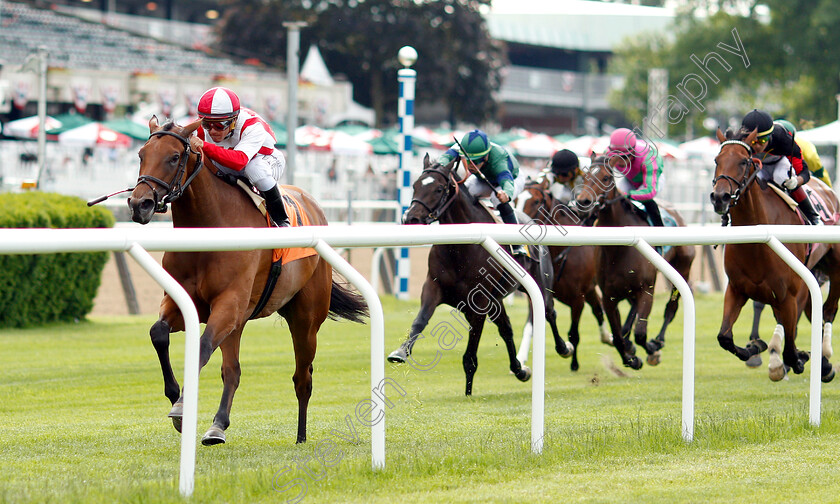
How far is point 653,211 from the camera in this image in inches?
312

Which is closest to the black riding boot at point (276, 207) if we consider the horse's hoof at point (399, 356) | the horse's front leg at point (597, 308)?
the horse's hoof at point (399, 356)

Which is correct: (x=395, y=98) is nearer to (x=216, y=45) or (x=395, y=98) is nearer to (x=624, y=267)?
(x=216, y=45)

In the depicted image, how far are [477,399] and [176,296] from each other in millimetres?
3401

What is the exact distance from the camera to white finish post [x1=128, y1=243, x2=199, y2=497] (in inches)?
130

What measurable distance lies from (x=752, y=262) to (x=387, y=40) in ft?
101

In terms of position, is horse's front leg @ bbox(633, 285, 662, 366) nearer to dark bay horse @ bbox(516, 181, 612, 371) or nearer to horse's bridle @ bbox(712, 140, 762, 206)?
dark bay horse @ bbox(516, 181, 612, 371)

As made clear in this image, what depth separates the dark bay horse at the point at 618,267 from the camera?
7.55 m

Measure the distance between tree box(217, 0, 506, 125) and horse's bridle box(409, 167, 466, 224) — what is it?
2891 cm

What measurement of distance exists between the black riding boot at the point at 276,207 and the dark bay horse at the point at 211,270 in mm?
49

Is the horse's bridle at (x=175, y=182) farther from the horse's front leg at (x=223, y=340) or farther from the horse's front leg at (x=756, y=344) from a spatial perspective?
the horse's front leg at (x=756, y=344)

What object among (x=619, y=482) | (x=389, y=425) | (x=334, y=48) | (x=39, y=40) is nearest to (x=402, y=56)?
(x=389, y=425)

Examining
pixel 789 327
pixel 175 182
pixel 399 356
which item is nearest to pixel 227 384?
pixel 175 182

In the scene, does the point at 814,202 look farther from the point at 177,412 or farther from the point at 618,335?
the point at 177,412

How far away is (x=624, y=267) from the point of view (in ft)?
24.8
